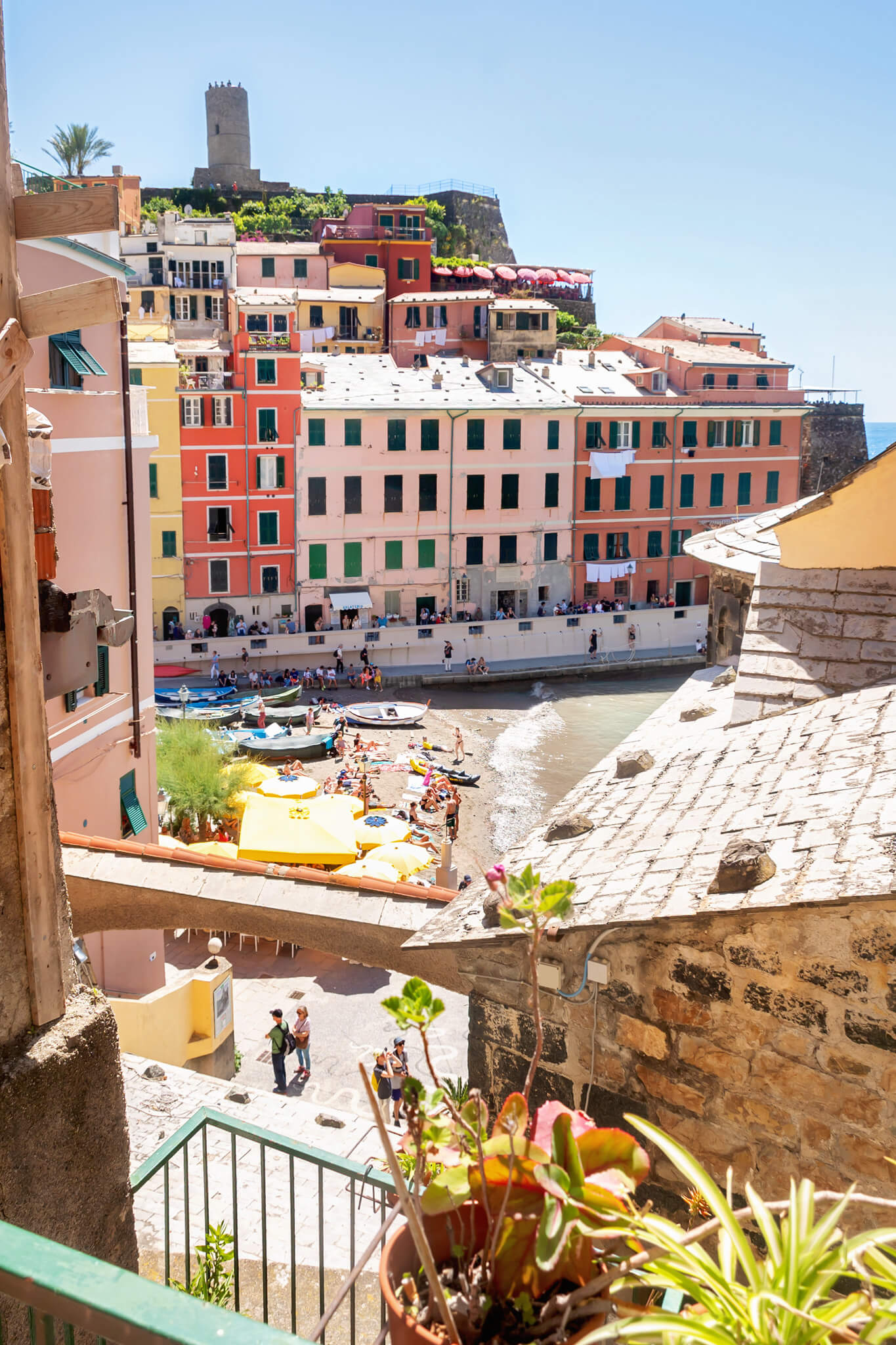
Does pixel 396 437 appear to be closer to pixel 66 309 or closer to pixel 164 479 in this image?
pixel 164 479

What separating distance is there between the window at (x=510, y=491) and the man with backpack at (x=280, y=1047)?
105ft

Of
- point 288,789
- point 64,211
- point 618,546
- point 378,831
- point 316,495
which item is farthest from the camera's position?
point 618,546

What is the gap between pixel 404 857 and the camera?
73.7 feet

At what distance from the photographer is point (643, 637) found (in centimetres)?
4612

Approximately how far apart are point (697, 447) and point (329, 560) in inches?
640

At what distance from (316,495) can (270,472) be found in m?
1.97

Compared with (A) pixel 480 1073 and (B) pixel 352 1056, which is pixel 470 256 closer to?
(B) pixel 352 1056

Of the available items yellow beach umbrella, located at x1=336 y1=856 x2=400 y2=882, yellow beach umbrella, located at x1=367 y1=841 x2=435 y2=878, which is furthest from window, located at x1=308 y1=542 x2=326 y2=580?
yellow beach umbrella, located at x1=336 y1=856 x2=400 y2=882

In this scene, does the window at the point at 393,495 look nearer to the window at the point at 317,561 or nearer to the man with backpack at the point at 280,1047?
the window at the point at 317,561

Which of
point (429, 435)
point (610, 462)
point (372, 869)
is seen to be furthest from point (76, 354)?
point (610, 462)

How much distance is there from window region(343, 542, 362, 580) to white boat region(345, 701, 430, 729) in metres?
7.29

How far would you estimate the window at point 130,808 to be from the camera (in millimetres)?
17625

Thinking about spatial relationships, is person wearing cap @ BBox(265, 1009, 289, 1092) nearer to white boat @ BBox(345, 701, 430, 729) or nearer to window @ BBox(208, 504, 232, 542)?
white boat @ BBox(345, 701, 430, 729)

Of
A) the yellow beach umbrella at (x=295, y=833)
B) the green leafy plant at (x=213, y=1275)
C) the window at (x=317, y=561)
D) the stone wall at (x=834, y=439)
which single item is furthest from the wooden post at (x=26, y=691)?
the stone wall at (x=834, y=439)
